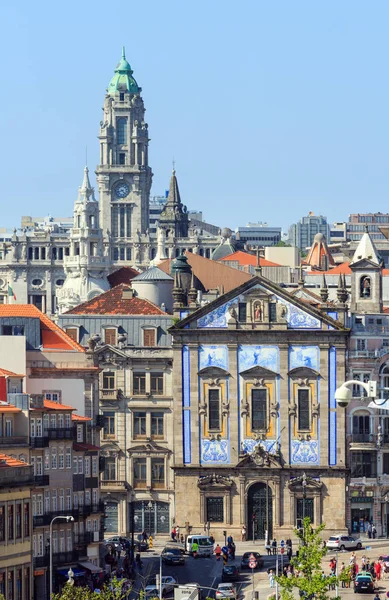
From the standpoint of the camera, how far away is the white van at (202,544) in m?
148

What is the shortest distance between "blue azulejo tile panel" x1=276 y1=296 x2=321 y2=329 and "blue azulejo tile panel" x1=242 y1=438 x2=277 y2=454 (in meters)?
6.99

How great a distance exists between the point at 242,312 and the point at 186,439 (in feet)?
27.1

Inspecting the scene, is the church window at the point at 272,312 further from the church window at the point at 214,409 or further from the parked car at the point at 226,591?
the parked car at the point at 226,591

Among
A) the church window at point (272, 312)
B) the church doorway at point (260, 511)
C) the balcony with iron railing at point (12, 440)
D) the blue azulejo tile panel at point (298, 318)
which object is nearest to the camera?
the balcony with iron railing at point (12, 440)

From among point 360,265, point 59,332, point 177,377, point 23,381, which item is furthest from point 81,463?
point 360,265

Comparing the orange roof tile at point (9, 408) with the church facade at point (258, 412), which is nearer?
the orange roof tile at point (9, 408)

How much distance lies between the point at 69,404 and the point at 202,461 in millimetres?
19103

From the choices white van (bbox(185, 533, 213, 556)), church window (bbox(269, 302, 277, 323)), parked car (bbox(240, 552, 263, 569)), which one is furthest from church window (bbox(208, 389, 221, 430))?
parked car (bbox(240, 552, 263, 569))

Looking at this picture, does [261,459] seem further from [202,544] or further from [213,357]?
[202,544]

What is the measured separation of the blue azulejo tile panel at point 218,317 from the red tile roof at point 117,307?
11.5 meters

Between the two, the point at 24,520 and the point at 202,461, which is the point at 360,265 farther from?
the point at 24,520

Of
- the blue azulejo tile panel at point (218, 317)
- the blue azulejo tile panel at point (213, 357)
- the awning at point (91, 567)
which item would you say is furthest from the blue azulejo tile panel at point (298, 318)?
the awning at point (91, 567)

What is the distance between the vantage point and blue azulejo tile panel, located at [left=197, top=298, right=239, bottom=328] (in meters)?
162

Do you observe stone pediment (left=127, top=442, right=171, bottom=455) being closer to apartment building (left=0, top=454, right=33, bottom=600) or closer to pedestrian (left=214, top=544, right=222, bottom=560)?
pedestrian (left=214, top=544, right=222, bottom=560)
